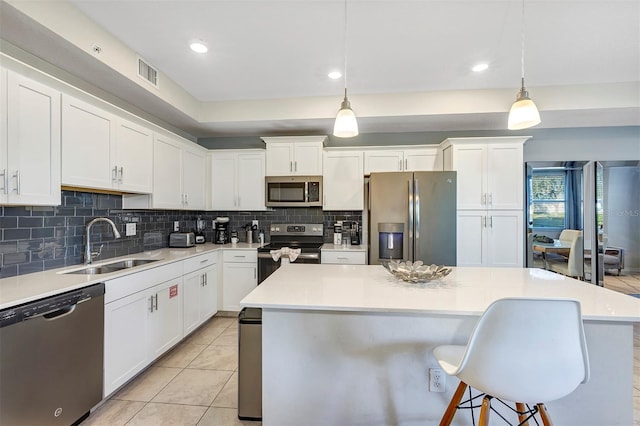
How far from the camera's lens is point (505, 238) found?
10.9ft

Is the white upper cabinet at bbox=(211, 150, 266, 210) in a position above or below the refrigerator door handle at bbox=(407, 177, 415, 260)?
above

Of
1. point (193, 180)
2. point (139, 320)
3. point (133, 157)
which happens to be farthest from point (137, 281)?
point (193, 180)

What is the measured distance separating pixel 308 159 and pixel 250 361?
8.39 feet

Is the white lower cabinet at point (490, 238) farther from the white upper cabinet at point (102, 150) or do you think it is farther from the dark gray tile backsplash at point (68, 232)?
the dark gray tile backsplash at point (68, 232)

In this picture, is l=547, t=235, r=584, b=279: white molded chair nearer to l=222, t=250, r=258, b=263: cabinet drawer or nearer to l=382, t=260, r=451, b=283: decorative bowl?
l=382, t=260, r=451, b=283: decorative bowl

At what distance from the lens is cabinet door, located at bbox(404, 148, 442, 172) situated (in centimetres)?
364

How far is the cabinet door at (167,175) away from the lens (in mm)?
2859

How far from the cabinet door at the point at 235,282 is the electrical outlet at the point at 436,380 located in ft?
8.07

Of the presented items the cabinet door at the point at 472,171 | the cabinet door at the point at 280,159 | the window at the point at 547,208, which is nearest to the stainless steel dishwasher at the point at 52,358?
the cabinet door at the point at 280,159

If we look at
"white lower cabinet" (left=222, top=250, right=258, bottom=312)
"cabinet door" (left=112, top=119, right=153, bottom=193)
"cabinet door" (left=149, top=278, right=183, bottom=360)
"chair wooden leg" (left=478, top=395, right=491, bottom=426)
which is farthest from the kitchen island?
"white lower cabinet" (left=222, top=250, right=258, bottom=312)

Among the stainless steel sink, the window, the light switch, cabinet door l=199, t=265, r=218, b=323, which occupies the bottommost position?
cabinet door l=199, t=265, r=218, b=323

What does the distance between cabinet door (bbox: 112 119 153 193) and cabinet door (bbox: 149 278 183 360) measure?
0.93 metres

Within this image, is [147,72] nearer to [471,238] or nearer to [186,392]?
[186,392]

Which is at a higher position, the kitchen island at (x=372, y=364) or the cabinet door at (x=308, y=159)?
the cabinet door at (x=308, y=159)
